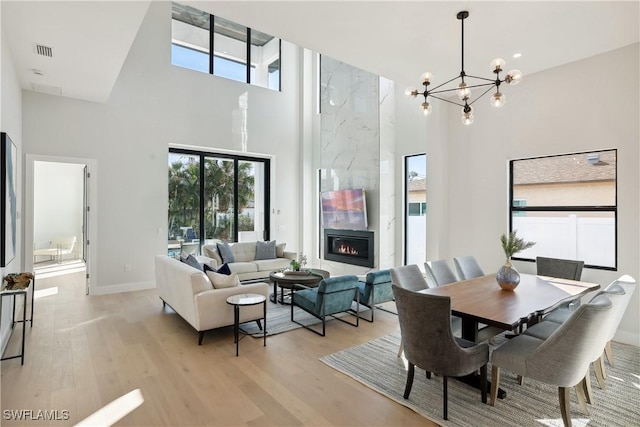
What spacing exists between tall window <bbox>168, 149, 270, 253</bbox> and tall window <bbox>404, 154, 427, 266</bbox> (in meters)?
3.67

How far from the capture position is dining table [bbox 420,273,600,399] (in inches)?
102

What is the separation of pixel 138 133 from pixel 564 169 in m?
7.22

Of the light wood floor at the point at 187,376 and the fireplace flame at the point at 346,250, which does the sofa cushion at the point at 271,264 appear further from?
the light wood floor at the point at 187,376

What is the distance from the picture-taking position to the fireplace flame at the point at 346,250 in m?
7.49

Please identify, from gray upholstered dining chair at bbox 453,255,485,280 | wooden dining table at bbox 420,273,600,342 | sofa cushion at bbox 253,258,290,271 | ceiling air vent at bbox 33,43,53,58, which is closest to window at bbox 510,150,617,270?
wooden dining table at bbox 420,273,600,342

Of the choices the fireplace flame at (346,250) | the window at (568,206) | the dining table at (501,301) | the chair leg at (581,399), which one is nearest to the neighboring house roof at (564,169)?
the window at (568,206)

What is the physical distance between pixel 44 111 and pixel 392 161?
6.24 meters

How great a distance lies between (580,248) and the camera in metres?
4.47

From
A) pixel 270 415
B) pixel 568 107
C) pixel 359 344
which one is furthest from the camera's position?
pixel 568 107

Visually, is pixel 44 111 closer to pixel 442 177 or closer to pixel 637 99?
pixel 442 177

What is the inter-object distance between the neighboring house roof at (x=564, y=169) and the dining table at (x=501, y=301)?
5.10 feet

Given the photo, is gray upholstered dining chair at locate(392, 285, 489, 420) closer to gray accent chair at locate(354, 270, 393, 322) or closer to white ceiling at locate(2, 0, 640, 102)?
gray accent chair at locate(354, 270, 393, 322)

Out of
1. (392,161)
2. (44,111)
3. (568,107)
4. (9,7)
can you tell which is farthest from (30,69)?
(568,107)

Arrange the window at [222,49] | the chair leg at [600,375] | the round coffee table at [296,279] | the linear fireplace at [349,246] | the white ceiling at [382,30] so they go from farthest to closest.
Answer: the window at [222,49], the linear fireplace at [349,246], the round coffee table at [296,279], the white ceiling at [382,30], the chair leg at [600,375]
